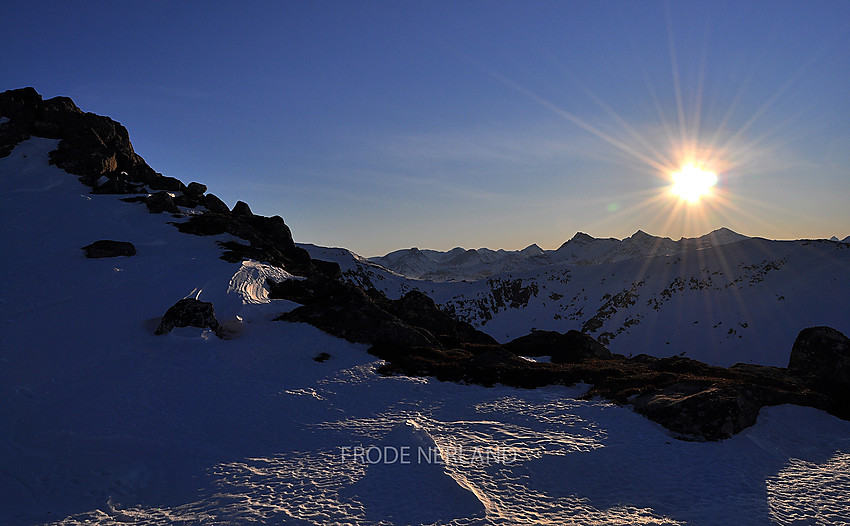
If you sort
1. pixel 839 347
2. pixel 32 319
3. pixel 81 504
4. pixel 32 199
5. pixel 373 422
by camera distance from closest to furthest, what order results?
pixel 81 504 → pixel 373 422 → pixel 32 319 → pixel 839 347 → pixel 32 199

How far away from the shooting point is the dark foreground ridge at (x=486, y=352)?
20.0 meters

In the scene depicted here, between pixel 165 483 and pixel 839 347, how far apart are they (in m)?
39.1

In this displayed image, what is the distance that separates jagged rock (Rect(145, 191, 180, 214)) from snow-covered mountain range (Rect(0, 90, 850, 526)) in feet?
34.2

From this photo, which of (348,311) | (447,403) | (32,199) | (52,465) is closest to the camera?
(52,465)

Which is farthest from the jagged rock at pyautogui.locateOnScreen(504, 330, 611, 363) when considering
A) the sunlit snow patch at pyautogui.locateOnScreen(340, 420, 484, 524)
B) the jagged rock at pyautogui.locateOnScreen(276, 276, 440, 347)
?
the sunlit snow patch at pyautogui.locateOnScreen(340, 420, 484, 524)

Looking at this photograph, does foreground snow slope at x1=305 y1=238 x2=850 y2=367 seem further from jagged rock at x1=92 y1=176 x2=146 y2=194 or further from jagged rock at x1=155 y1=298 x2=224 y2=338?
jagged rock at x1=92 y1=176 x2=146 y2=194

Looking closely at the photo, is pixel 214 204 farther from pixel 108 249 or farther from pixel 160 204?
pixel 108 249

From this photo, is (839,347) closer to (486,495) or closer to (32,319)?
(486,495)

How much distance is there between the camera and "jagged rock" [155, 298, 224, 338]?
27.0 m

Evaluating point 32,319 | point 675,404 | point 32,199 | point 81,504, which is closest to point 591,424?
point 675,404

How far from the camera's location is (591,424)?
18.6 m

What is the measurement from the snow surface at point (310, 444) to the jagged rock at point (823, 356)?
988cm

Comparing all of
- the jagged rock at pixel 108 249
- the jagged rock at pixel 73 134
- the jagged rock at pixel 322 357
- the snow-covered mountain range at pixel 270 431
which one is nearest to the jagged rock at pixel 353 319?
the snow-covered mountain range at pixel 270 431

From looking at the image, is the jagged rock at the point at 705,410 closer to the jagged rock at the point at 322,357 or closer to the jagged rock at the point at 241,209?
the jagged rock at the point at 322,357
